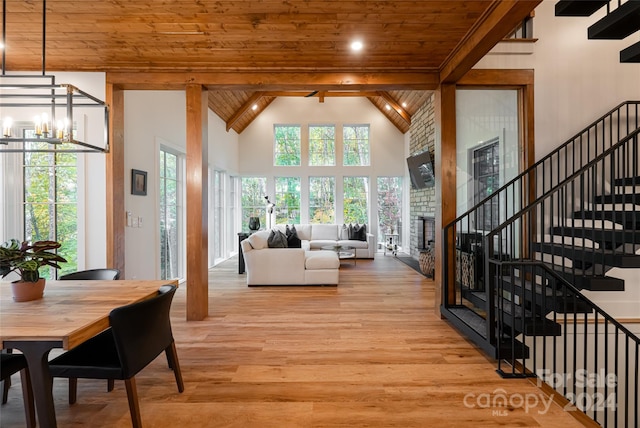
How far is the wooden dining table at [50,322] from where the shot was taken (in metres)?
1.40

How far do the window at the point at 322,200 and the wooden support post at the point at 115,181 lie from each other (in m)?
5.80

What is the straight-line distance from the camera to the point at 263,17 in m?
2.60

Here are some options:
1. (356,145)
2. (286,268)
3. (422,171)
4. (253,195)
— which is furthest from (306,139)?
(286,268)

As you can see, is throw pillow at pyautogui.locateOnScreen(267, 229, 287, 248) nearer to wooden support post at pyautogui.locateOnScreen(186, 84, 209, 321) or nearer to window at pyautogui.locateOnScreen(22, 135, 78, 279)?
wooden support post at pyautogui.locateOnScreen(186, 84, 209, 321)

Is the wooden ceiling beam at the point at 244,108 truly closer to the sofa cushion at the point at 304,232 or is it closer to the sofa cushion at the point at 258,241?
the sofa cushion at the point at 304,232

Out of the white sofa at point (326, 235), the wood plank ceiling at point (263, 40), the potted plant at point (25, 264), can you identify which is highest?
the wood plank ceiling at point (263, 40)

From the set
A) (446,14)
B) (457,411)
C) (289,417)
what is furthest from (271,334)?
(446,14)

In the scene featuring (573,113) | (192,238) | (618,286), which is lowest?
(618,286)

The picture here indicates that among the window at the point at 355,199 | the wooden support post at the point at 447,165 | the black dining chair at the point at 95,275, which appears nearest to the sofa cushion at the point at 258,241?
the black dining chair at the point at 95,275

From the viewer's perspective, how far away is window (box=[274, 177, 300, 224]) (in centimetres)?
906

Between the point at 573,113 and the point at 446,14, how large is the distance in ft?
7.97

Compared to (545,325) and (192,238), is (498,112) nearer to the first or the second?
(545,325)

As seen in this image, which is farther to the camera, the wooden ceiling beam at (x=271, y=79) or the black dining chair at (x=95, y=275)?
the wooden ceiling beam at (x=271, y=79)

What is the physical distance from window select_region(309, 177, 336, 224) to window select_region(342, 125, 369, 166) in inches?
30.7
